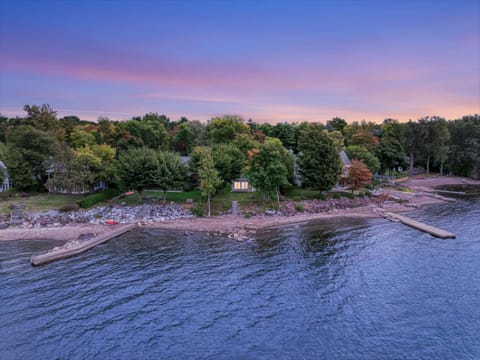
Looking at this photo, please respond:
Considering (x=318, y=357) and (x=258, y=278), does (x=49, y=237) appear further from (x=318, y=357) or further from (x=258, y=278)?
(x=318, y=357)

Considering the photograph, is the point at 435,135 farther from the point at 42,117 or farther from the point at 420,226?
the point at 42,117

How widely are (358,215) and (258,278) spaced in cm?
2594

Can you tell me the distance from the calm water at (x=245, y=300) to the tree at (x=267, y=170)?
13008mm

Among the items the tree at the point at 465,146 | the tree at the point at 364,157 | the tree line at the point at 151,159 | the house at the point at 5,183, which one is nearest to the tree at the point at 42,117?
the tree line at the point at 151,159

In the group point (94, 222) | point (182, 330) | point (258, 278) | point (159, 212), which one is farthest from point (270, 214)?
point (182, 330)

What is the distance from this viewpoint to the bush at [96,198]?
45213mm

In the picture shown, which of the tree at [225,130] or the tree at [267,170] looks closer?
the tree at [267,170]

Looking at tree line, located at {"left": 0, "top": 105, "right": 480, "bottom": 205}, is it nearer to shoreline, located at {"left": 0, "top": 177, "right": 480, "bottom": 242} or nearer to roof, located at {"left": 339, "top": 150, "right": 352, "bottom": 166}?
roof, located at {"left": 339, "top": 150, "right": 352, "bottom": 166}

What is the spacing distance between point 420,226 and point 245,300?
28.3 metres

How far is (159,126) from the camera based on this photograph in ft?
246

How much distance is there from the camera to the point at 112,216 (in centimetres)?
4178

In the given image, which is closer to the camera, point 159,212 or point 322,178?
point 159,212

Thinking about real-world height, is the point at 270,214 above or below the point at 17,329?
above

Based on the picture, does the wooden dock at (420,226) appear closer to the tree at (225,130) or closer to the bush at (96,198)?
the tree at (225,130)
